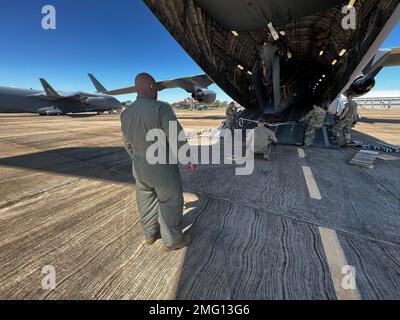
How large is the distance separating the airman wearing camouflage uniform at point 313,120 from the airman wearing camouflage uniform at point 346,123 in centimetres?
64

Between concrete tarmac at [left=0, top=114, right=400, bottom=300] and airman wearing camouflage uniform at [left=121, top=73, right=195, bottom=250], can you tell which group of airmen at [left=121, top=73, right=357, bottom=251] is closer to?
airman wearing camouflage uniform at [left=121, top=73, right=195, bottom=250]

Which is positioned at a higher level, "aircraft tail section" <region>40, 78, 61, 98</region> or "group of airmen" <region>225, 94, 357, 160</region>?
"aircraft tail section" <region>40, 78, 61, 98</region>

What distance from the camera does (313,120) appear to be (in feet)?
21.6

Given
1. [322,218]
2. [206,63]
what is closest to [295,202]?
[322,218]

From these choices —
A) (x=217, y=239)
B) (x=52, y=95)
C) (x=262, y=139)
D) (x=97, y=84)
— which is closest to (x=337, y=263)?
(x=217, y=239)

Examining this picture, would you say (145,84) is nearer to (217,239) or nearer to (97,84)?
(217,239)

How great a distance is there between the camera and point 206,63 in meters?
8.62

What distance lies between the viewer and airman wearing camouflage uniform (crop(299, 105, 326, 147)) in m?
6.43

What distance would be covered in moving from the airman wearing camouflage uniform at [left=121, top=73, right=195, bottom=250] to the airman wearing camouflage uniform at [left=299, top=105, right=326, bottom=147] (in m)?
6.20

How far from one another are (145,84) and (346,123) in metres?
7.38

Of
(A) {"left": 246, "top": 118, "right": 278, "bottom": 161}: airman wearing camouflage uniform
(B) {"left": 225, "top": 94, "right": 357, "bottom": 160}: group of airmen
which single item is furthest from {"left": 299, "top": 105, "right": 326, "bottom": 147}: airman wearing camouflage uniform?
(A) {"left": 246, "top": 118, "right": 278, "bottom": 161}: airman wearing camouflage uniform

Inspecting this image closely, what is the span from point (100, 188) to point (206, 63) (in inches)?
290
